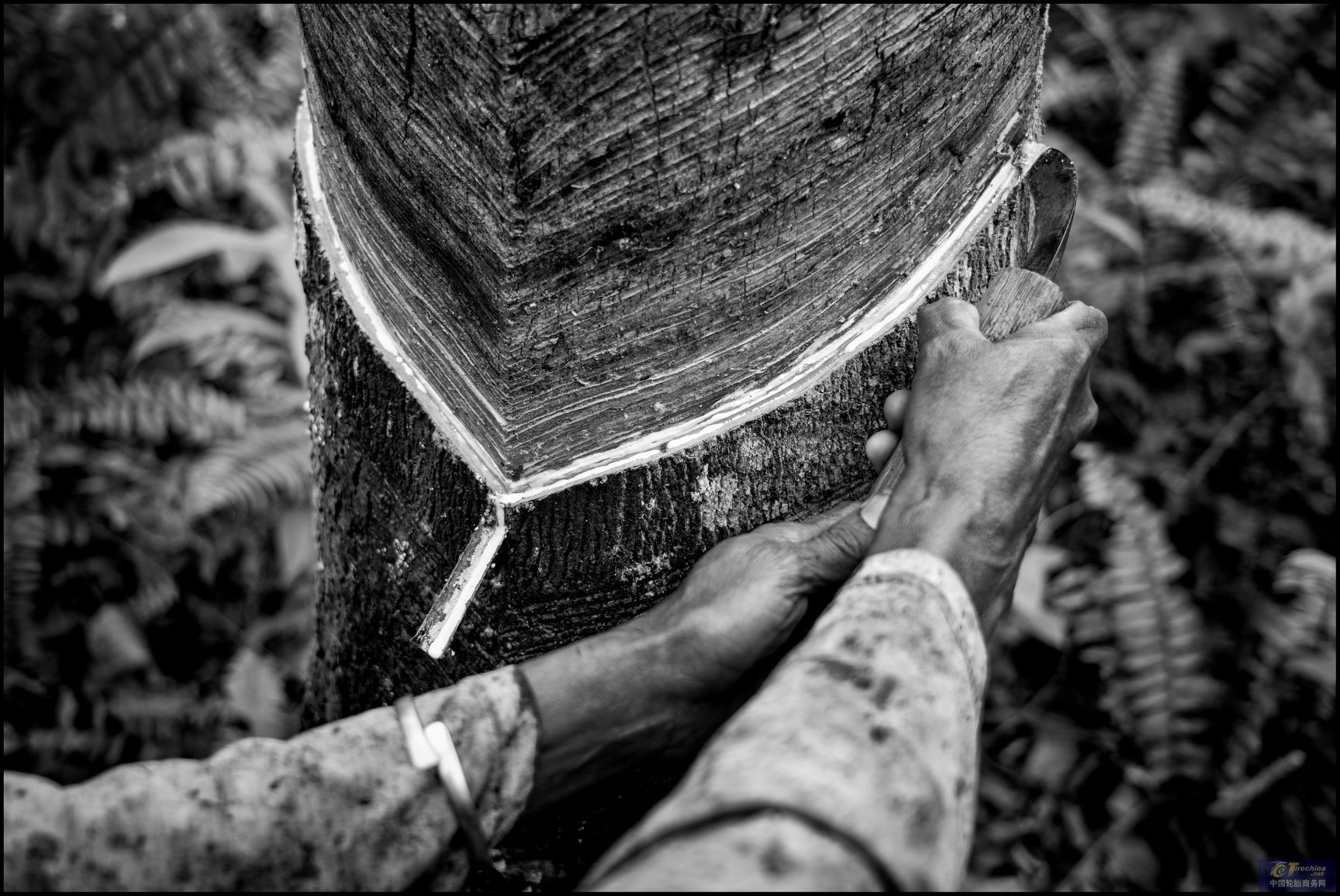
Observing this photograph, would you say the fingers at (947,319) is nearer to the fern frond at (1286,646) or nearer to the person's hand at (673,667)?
the person's hand at (673,667)

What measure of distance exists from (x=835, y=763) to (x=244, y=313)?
9.92 feet

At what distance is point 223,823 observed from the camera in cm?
85

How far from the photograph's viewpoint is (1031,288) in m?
1.11

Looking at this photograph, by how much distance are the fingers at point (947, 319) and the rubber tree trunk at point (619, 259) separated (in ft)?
0.09

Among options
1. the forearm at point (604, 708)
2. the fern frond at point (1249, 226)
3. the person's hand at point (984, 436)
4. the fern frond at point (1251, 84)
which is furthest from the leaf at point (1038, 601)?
the fern frond at point (1251, 84)

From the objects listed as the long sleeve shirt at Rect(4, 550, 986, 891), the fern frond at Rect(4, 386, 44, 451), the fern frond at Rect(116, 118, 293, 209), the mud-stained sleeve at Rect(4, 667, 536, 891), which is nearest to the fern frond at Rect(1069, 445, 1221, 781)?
the long sleeve shirt at Rect(4, 550, 986, 891)

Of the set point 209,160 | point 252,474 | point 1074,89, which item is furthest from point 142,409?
point 1074,89

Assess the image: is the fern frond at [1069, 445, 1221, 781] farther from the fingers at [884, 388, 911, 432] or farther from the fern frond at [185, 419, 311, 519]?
the fern frond at [185, 419, 311, 519]

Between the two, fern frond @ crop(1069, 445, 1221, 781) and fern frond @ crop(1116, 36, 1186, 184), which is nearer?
fern frond @ crop(1069, 445, 1221, 781)

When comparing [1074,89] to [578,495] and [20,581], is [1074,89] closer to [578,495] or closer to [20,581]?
[578,495]

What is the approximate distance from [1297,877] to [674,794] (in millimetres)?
2279

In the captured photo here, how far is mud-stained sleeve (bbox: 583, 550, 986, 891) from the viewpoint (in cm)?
69

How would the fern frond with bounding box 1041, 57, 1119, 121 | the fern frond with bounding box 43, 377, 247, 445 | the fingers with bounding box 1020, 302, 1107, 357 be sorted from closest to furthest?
the fingers with bounding box 1020, 302, 1107, 357
the fern frond with bounding box 43, 377, 247, 445
the fern frond with bounding box 1041, 57, 1119, 121

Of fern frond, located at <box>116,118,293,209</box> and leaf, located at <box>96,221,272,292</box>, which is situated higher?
fern frond, located at <box>116,118,293,209</box>
